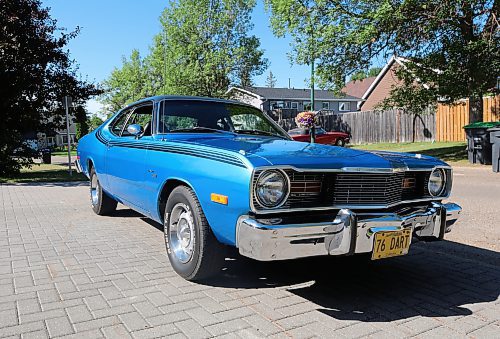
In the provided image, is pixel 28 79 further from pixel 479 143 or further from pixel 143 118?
pixel 479 143

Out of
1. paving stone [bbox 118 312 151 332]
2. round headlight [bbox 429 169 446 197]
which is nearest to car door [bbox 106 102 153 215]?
paving stone [bbox 118 312 151 332]

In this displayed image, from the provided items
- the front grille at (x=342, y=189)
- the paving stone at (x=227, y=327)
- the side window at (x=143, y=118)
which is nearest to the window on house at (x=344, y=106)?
the side window at (x=143, y=118)

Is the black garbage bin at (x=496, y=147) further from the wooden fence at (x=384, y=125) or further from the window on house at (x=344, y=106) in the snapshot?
the window on house at (x=344, y=106)

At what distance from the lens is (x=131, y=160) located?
15.8 feet

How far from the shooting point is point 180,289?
3.54 metres

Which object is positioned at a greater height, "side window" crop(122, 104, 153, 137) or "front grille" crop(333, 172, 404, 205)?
"side window" crop(122, 104, 153, 137)

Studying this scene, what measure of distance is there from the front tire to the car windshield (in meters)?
1.00

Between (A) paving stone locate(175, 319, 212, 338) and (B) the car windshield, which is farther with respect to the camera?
(B) the car windshield

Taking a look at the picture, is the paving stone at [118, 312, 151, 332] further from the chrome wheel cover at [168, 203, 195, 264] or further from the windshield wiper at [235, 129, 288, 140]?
the windshield wiper at [235, 129, 288, 140]

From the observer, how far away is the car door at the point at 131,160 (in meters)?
4.58

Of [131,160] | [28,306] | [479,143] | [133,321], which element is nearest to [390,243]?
[133,321]

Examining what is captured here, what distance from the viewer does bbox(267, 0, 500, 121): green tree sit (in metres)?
14.4

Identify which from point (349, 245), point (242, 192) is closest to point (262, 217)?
point (242, 192)

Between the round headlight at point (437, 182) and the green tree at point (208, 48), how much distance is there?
106 ft
